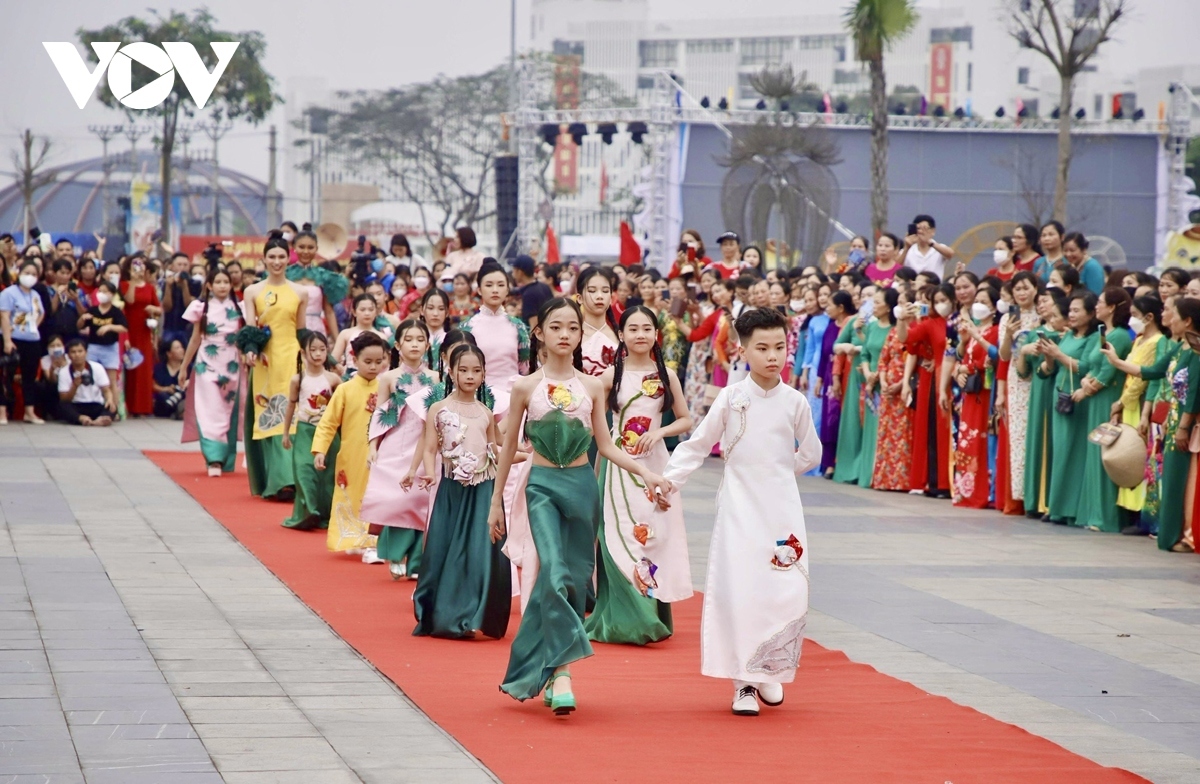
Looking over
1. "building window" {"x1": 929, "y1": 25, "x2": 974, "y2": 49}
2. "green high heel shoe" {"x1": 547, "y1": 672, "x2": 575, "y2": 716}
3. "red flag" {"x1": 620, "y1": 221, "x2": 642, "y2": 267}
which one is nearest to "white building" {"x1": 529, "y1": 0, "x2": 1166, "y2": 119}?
"building window" {"x1": 929, "y1": 25, "x2": 974, "y2": 49}

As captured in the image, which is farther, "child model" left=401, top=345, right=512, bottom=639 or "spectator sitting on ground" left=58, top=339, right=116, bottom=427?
"spectator sitting on ground" left=58, top=339, right=116, bottom=427

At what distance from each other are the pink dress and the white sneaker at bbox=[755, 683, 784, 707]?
10.7 feet

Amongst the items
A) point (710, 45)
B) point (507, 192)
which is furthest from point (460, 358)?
point (710, 45)

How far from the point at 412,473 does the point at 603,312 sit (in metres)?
1.30

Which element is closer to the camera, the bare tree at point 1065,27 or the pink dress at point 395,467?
the pink dress at point 395,467

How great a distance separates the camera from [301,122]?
70.7m

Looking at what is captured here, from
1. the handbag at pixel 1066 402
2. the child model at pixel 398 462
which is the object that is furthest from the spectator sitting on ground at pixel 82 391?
the handbag at pixel 1066 402

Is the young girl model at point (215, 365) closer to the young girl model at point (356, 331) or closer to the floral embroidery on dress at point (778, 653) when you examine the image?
the young girl model at point (356, 331)

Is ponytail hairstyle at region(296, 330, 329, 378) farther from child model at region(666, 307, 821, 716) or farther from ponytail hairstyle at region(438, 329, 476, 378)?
child model at region(666, 307, 821, 716)

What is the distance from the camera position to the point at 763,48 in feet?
465

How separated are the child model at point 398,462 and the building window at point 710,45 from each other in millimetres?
135941

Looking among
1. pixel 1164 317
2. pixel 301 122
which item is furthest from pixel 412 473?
pixel 301 122

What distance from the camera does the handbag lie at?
1205 centimetres

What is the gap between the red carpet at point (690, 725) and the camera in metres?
5.27
